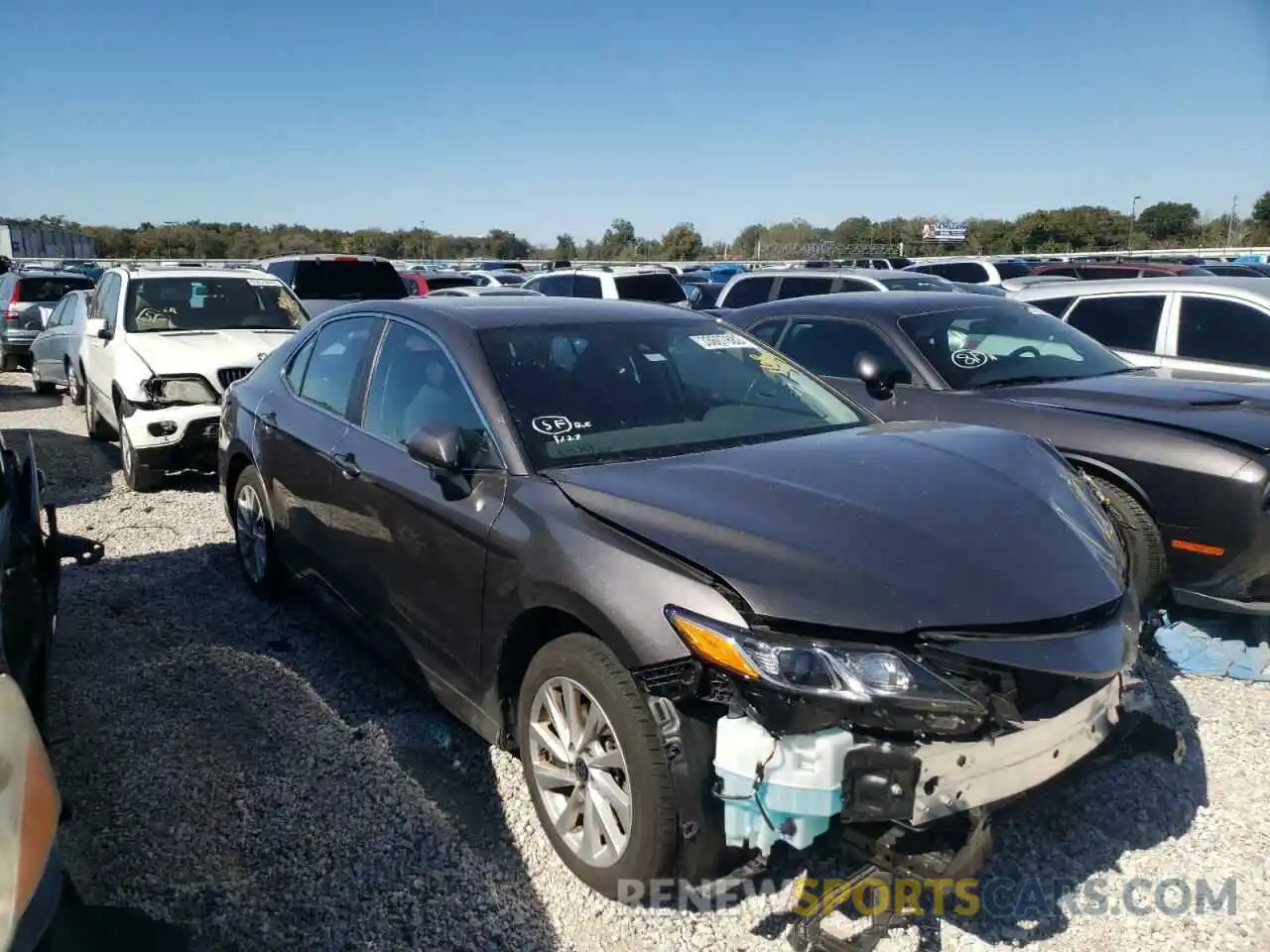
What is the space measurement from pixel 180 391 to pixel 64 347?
20.1ft

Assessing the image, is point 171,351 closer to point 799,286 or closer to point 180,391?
point 180,391

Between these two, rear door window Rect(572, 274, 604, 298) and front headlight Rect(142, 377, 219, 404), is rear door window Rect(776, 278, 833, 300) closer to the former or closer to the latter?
rear door window Rect(572, 274, 604, 298)

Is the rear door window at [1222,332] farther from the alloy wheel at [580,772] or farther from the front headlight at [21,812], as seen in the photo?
the front headlight at [21,812]

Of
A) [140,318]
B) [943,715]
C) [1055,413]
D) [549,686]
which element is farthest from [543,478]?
[140,318]

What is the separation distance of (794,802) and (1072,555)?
113 centimetres

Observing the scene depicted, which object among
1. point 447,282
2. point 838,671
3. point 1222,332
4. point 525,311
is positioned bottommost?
point 838,671

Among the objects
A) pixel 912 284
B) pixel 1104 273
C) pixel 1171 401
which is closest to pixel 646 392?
pixel 1171 401

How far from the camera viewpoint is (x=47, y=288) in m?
17.8

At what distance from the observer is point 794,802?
2.33 meters

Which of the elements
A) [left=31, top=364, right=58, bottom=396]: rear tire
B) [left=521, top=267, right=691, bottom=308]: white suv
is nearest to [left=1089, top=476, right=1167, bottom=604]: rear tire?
[left=521, top=267, right=691, bottom=308]: white suv

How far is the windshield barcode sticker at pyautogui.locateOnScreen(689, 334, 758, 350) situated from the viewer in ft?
13.6

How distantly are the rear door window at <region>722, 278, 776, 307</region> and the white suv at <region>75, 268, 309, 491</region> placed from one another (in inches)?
228

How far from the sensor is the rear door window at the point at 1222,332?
693 centimetres

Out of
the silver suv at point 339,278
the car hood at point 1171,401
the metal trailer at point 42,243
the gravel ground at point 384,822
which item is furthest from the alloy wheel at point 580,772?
the metal trailer at point 42,243
